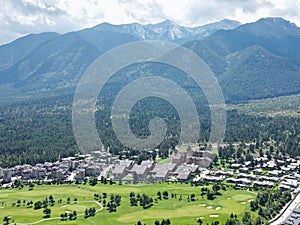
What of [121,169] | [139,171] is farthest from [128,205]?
[121,169]

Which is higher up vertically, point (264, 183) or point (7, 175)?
point (7, 175)

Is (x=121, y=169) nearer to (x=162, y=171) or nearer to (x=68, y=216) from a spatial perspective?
(x=162, y=171)

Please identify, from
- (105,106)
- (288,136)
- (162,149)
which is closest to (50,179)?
(162,149)

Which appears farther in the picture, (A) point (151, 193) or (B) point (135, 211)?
(A) point (151, 193)

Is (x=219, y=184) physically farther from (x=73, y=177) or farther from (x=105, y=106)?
(x=105, y=106)

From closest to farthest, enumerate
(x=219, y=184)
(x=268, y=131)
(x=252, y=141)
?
(x=219, y=184), (x=252, y=141), (x=268, y=131)

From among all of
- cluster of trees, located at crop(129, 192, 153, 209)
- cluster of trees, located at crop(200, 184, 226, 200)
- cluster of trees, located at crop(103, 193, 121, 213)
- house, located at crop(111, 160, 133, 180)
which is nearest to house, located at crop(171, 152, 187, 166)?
house, located at crop(111, 160, 133, 180)
